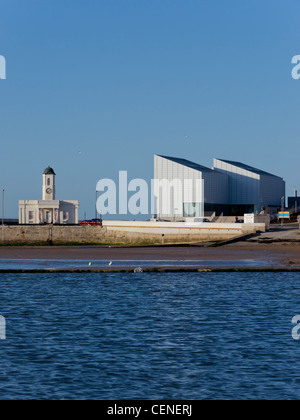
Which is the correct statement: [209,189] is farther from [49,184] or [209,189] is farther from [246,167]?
[49,184]

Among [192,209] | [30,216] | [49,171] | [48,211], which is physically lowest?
[30,216]

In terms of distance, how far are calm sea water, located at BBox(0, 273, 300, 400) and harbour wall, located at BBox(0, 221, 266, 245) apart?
52574mm

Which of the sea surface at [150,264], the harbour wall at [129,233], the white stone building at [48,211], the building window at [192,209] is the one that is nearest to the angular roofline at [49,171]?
the white stone building at [48,211]

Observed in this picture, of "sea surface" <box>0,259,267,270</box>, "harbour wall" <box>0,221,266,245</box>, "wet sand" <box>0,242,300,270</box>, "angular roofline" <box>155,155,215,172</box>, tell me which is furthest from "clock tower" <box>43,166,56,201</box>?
"sea surface" <box>0,259,267,270</box>

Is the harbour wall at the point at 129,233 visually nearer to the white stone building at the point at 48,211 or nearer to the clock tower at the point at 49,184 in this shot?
the white stone building at the point at 48,211

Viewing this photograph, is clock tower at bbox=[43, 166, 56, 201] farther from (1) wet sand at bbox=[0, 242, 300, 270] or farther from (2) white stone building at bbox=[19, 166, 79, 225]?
(1) wet sand at bbox=[0, 242, 300, 270]

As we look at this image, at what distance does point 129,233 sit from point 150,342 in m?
88.0

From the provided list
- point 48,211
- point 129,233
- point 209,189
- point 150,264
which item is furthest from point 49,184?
point 150,264

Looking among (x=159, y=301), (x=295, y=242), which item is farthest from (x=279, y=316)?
(x=295, y=242)

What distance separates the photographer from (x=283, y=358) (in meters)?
21.8

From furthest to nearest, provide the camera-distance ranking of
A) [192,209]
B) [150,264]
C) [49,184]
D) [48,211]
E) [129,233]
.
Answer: [49,184], [48,211], [192,209], [129,233], [150,264]

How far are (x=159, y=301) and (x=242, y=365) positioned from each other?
46.3ft

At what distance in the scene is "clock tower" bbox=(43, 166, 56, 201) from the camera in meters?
187

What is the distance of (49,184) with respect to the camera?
622 feet
